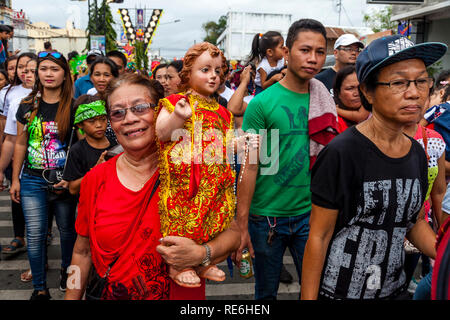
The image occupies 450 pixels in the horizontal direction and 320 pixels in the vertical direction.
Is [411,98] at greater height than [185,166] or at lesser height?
greater

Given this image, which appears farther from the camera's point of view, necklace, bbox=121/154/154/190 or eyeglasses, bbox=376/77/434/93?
necklace, bbox=121/154/154/190

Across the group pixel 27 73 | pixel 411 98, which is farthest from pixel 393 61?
pixel 27 73

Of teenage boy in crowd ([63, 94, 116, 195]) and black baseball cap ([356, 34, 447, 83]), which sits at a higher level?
black baseball cap ([356, 34, 447, 83])

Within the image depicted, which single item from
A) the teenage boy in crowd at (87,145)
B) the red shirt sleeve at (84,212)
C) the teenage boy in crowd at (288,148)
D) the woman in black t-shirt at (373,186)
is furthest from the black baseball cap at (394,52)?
the teenage boy in crowd at (87,145)

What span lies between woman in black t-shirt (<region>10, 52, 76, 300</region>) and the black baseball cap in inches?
109

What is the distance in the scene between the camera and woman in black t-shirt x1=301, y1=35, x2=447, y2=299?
63.6 inches

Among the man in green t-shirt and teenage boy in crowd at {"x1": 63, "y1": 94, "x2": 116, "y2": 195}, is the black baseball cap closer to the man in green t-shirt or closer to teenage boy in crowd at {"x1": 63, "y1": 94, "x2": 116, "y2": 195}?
the man in green t-shirt

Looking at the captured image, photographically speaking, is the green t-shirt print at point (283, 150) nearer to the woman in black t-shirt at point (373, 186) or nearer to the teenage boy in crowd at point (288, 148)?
the teenage boy in crowd at point (288, 148)

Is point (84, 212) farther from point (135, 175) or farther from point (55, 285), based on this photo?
point (55, 285)

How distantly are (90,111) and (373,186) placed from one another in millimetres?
2377

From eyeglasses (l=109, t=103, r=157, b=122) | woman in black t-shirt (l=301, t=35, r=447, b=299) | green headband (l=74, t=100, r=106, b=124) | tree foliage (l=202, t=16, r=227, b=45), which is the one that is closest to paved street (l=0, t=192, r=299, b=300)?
green headband (l=74, t=100, r=106, b=124)

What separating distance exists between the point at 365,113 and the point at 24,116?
3.03 metres
